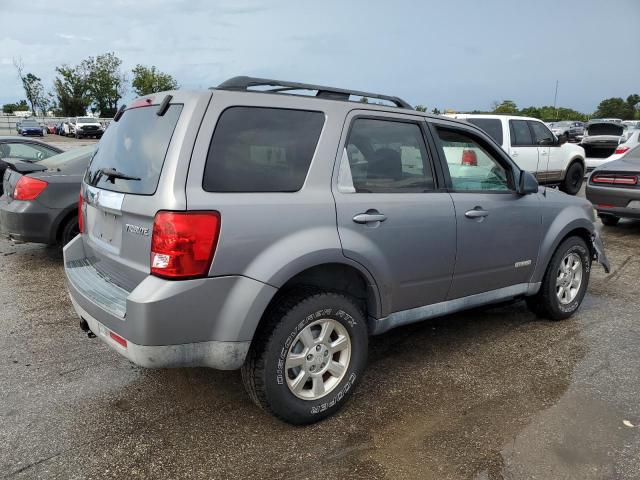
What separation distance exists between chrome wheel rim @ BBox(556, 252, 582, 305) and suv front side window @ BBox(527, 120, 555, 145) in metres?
7.24

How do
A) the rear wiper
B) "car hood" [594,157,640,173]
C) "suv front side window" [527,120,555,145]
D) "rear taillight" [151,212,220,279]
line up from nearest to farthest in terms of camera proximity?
1. "rear taillight" [151,212,220,279]
2. the rear wiper
3. "car hood" [594,157,640,173]
4. "suv front side window" [527,120,555,145]

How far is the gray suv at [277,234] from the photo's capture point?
100 inches

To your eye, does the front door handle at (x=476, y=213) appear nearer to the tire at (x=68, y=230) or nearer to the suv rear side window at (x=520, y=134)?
the tire at (x=68, y=230)

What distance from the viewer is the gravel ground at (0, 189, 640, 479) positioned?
265cm

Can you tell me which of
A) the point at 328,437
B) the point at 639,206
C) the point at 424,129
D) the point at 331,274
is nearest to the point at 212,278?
the point at 331,274

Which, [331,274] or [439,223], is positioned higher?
[439,223]

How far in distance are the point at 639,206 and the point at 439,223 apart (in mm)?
5690

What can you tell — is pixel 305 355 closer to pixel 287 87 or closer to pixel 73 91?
pixel 287 87

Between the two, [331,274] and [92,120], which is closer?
[331,274]

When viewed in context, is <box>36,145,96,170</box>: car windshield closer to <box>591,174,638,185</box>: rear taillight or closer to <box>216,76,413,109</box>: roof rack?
<box>216,76,413,109</box>: roof rack

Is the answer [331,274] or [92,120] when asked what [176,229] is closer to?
[331,274]

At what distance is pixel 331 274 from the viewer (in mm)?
3119


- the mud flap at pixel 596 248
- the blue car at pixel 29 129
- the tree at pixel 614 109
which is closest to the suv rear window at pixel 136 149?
the mud flap at pixel 596 248

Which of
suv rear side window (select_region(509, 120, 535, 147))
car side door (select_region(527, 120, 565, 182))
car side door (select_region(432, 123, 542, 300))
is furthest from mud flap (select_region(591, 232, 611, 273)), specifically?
car side door (select_region(527, 120, 565, 182))
